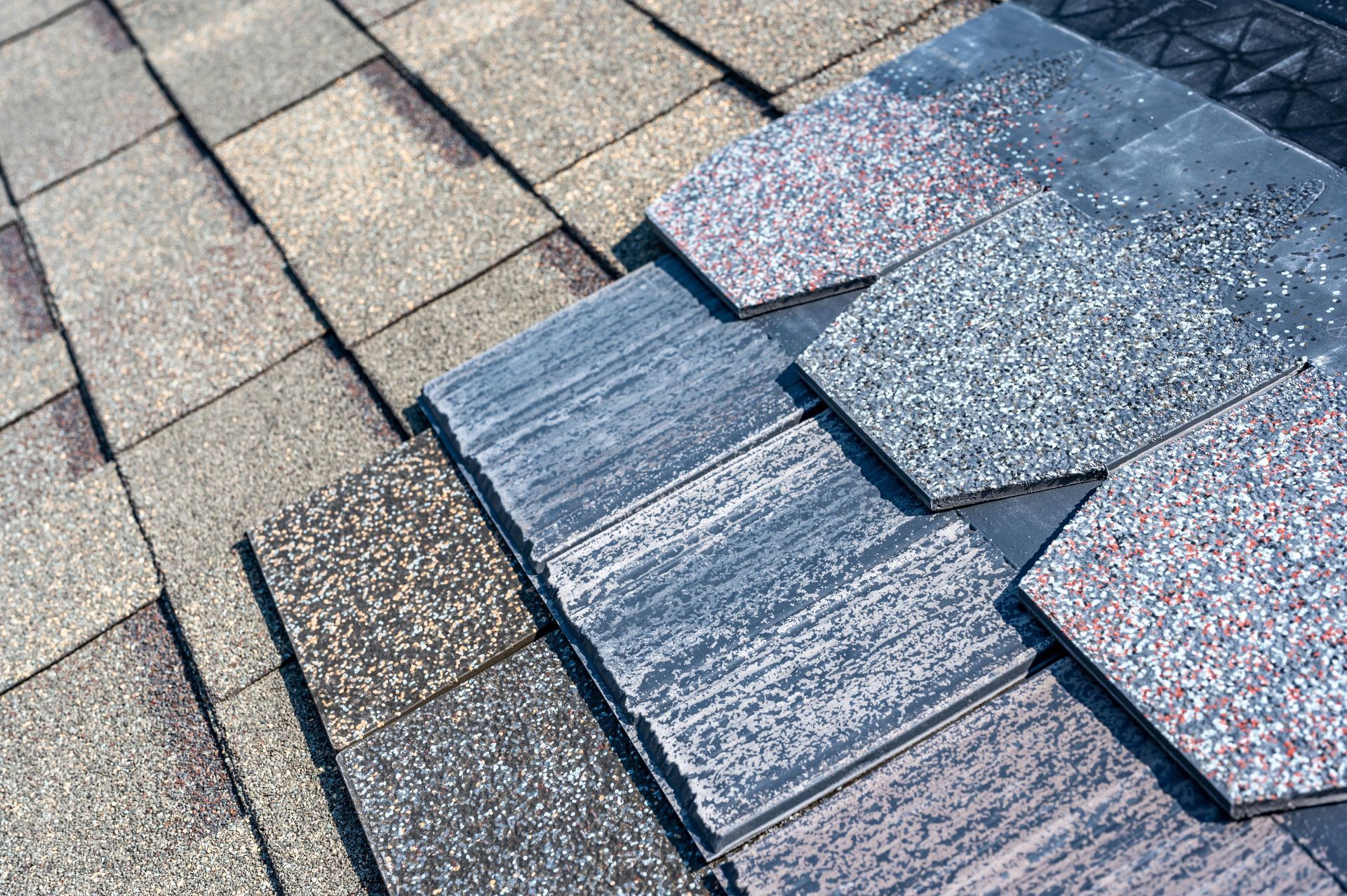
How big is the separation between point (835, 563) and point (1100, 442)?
67 centimetres

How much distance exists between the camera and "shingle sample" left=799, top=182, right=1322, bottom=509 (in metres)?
2.46


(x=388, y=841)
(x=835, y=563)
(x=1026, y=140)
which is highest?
(x=1026, y=140)

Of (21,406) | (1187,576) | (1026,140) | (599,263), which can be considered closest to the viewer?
(1187,576)

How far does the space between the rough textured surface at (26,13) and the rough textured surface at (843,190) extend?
15.4 feet

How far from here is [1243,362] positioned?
249 centimetres

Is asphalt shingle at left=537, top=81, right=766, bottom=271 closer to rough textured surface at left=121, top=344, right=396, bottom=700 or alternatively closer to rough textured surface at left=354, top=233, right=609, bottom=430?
rough textured surface at left=354, top=233, right=609, bottom=430

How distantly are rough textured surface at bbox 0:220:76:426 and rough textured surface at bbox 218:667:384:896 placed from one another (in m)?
1.80

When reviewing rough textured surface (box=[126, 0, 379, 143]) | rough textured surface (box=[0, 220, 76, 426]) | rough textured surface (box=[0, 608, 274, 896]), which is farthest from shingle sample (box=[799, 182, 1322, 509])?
rough textured surface (box=[126, 0, 379, 143])

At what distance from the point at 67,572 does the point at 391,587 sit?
127 cm

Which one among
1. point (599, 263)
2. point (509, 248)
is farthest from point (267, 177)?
point (599, 263)

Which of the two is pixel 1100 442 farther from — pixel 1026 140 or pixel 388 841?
pixel 388 841

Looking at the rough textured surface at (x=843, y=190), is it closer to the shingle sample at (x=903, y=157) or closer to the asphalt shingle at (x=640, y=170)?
the shingle sample at (x=903, y=157)

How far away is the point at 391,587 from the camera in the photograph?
112 inches

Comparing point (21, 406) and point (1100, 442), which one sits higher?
point (1100, 442)
